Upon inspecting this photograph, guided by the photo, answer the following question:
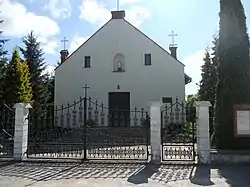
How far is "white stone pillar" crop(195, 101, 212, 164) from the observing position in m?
10.1

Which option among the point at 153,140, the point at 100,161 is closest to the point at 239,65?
the point at 153,140

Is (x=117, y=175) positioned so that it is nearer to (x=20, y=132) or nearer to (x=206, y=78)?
(x=20, y=132)

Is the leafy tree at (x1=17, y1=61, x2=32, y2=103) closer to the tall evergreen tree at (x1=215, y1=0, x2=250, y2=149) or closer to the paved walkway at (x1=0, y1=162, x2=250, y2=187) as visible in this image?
the paved walkway at (x1=0, y1=162, x2=250, y2=187)

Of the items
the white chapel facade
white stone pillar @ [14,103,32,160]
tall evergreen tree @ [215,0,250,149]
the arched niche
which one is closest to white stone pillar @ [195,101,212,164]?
tall evergreen tree @ [215,0,250,149]

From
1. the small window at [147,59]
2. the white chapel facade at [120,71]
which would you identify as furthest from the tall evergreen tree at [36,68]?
the small window at [147,59]

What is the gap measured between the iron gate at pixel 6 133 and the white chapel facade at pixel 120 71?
13.1 metres

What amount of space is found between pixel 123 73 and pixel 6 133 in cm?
1501

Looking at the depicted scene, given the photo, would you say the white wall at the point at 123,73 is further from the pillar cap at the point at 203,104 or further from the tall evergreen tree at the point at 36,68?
the pillar cap at the point at 203,104

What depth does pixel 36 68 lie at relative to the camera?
28703 millimetres

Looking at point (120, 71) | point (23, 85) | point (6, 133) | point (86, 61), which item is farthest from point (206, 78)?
point (6, 133)

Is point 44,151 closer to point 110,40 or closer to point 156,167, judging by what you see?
point 156,167

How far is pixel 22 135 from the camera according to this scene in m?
11.0

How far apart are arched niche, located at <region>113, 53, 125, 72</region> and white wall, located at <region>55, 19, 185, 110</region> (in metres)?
0.29

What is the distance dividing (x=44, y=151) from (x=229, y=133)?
6442mm
